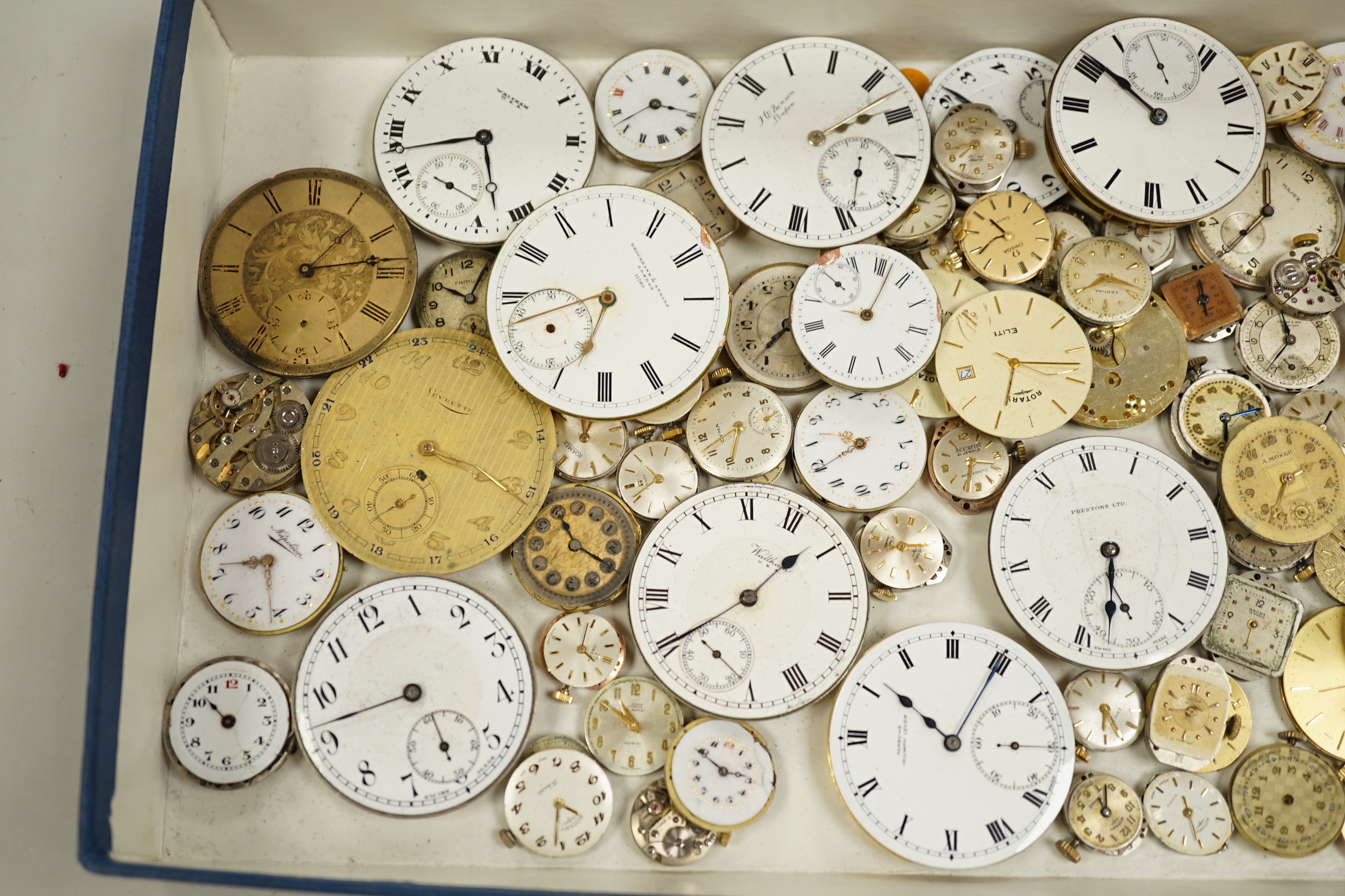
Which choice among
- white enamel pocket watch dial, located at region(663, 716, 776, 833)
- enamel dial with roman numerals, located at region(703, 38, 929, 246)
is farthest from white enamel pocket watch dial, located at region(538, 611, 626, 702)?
enamel dial with roman numerals, located at region(703, 38, 929, 246)

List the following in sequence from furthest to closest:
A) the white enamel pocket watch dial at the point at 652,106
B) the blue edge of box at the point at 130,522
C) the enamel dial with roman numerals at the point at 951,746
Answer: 1. the white enamel pocket watch dial at the point at 652,106
2. the enamel dial with roman numerals at the point at 951,746
3. the blue edge of box at the point at 130,522

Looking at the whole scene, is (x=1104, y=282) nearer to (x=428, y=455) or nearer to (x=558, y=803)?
(x=428, y=455)

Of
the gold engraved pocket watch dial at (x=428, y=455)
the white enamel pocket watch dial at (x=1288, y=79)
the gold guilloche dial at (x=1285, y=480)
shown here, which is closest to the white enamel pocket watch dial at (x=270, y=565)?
the gold engraved pocket watch dial at (x=428, y=455)

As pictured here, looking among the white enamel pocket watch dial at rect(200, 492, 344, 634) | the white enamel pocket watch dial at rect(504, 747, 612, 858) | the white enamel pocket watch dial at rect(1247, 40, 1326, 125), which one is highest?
the white enamel pocket watch dial at rect(1247, 40, 1326, 125)

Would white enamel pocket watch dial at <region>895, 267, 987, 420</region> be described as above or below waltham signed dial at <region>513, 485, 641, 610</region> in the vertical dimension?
above

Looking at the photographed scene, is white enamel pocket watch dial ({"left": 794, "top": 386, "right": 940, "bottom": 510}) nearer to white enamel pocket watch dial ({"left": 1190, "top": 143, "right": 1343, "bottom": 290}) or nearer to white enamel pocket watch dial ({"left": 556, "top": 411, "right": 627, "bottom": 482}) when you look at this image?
white enamel pocket watch dial ({"left": 556, "top": 411, "right": 627, "bottom": 482})

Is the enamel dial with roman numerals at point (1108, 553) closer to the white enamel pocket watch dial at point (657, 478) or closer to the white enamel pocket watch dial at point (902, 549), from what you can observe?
the white enamel pocket watch dial at point (902, 549)

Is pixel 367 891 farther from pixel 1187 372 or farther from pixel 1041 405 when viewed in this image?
pixel 1187 372

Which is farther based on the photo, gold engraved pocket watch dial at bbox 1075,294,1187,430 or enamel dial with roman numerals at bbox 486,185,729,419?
gold engraved pocket watch dial at bbox 1075,294,1187,430
